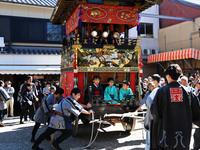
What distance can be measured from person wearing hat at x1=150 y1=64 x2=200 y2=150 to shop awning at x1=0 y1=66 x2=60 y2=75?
33.4ft

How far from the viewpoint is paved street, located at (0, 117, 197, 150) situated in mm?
6191

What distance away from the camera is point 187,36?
1748 centimetres

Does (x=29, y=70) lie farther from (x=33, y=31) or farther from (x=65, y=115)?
→ (x=65, y=115)

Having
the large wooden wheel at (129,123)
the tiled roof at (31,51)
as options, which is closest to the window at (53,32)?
the tiled roof at (31,51)

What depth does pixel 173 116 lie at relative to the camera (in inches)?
135

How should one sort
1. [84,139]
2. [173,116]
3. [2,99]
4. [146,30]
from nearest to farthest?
[173,116] → [84,139] → [2,99] → [146,30]

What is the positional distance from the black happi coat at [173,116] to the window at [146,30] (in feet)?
56.2

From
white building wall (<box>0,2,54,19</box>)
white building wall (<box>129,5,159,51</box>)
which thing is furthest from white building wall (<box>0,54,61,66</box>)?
white building wall (<box>129,5,159,51</box>)

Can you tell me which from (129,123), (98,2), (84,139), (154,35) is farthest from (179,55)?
(84,139)

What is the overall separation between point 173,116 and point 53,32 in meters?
12.9

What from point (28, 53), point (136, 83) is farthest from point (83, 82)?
point (28, 53)

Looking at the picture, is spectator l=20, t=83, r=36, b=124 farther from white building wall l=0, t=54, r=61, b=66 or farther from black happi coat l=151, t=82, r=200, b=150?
black happi coat l=151, t=82, r=200, b=150

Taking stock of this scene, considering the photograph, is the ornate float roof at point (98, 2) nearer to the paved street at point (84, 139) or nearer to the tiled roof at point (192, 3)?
the paved street at point (84, 139)

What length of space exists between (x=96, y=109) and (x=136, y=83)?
6.43 ft
